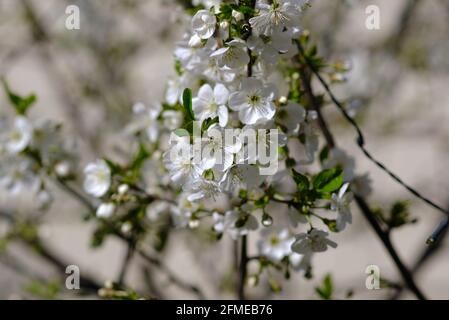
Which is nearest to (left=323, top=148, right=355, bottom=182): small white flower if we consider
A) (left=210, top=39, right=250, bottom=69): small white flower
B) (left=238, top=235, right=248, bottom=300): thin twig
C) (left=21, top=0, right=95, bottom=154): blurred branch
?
(left=238, top=235, right=248, bottom=300): thin twig

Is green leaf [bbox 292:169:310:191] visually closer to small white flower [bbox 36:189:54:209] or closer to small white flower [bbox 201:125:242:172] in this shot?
small white flower [bbox 201:125:242:172]

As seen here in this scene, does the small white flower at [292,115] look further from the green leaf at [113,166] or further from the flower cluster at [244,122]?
the green leaf at [113,166]

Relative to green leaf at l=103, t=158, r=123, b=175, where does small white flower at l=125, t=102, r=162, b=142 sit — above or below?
above

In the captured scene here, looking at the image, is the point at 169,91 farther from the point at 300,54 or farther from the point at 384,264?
the point at 384,264

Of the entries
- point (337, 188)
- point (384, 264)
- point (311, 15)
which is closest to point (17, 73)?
point (311, 15)

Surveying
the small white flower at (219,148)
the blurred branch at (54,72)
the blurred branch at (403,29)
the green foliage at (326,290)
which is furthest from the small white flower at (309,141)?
the blurred branch at (54,72)

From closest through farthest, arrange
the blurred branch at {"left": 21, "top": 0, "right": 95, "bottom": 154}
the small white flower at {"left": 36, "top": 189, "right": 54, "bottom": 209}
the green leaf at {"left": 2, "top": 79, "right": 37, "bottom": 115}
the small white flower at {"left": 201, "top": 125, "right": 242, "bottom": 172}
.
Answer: the small white flower at {"left": 201, "top": 125, "right": 242, "bottom": 172}
the green leaf at {"left": 2, "top": 79, "right": 37, "bottom": 115}
the small white flower at {"left": 36, "top": 189, "right": 54, "bottom": 209}
the blurred branch at {"left": 21, "top": 0, "right": 95, "bottom": 154}
